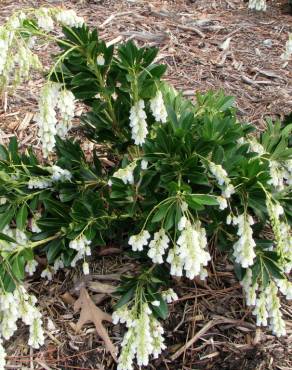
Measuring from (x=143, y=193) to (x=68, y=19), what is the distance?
2.90 ft

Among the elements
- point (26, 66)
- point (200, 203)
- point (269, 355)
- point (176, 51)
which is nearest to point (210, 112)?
point (200, 203)

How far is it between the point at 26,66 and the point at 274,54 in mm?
3122

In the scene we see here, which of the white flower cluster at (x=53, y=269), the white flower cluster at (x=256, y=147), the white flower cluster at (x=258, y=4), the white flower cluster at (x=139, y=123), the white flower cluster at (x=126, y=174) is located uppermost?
the white flower cluster at (x=139, y=123)


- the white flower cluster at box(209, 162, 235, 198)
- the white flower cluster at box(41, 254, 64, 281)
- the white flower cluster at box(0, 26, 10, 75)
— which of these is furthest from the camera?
the white flower cluster at box(41, 254, 64, 281)

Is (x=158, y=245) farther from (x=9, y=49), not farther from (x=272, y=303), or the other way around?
(x=9, y=49)

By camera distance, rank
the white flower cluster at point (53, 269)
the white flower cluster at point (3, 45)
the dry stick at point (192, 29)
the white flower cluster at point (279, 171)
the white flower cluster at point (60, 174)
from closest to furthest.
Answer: the white flower cluster at point (3, 45), the white flower cluster at point (279, 171), the white flower cluster at point (60, 174), the white flower cluster at point (53, 269), the dry stick at point (192, 29)

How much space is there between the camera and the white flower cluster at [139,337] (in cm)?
255

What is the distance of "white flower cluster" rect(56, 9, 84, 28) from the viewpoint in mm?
2576

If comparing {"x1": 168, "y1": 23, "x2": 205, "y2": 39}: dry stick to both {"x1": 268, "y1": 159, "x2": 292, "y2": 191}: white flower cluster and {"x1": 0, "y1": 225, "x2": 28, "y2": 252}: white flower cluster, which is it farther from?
{"x1": 0, "y1": 225, "x2": 28, "y2": 252}: white flower cluster

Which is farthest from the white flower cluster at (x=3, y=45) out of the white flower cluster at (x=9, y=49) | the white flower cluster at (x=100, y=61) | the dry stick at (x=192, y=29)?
the dry stick at (x=192, y=29)

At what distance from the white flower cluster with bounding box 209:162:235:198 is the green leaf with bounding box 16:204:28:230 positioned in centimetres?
97

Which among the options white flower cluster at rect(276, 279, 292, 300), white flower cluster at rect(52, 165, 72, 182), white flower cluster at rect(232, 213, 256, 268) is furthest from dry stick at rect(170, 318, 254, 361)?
white flower cluster at rect(52, 165, 72, 182)

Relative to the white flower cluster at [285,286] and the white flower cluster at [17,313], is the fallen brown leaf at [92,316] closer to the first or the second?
the white flower cluster at [17,313]

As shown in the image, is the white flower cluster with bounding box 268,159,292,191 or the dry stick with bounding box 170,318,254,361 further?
the dry stick with bounding box 170,318,254,361
